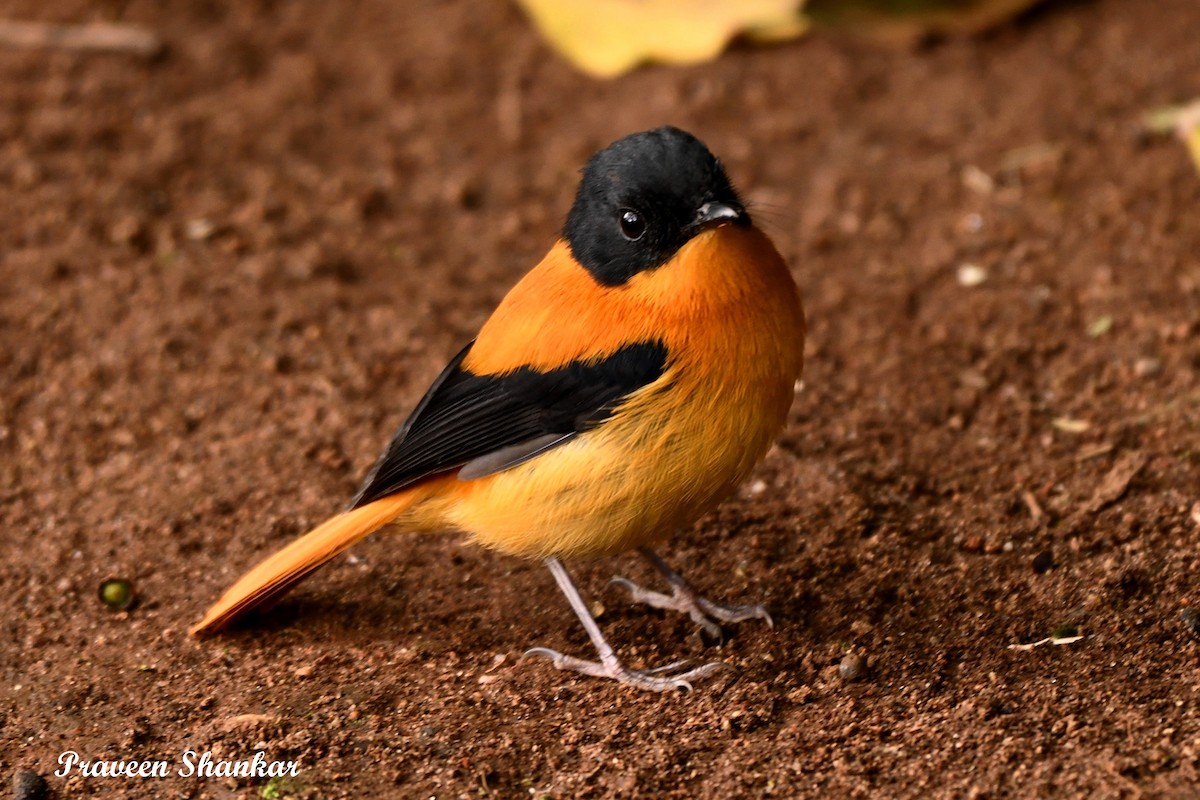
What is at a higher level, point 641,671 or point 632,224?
point 632,224

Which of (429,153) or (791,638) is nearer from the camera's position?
(791,638)

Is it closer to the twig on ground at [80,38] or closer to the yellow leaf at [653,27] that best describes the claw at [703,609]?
the yellow leaf at [653,27]

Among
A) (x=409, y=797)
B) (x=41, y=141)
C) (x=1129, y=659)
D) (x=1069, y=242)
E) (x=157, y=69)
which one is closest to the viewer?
(x=409, y=797)

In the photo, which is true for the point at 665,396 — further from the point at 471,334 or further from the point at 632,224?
the point at 471,334

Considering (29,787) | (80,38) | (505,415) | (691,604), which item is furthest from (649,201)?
(80,38)

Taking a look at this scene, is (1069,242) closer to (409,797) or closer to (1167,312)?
(1167,312)

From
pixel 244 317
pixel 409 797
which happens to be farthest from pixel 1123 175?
pixel 409 797

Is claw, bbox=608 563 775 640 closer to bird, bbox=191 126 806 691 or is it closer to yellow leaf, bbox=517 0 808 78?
bird, bbox=191 126 806 691

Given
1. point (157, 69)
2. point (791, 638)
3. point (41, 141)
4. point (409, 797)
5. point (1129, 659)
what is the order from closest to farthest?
point (409, 797) < point (1129, 659) < point (791, 638) < point (41, 141) < point (157, 69)
